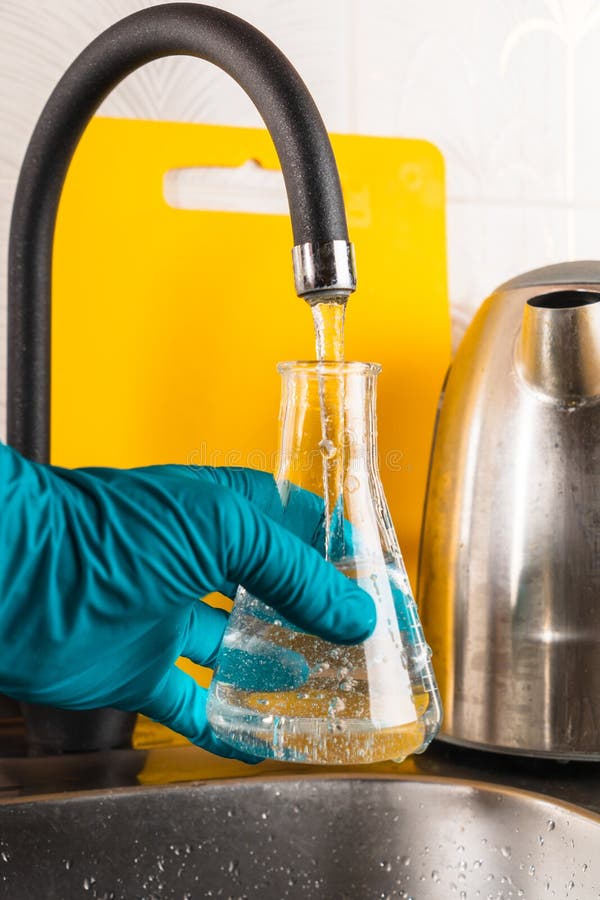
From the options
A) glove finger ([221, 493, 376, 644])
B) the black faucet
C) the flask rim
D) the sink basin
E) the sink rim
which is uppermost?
the black faucet

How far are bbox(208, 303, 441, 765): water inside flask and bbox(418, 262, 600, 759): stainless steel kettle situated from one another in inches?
7.3

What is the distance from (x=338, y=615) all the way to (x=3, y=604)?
4.5 inches

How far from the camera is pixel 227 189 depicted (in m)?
0.71

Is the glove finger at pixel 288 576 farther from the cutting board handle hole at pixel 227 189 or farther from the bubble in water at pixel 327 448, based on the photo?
the cutting board handle hole at pixel 227 189

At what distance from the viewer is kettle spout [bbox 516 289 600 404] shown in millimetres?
548

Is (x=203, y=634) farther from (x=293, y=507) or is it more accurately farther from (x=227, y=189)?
(x=227, y=189)

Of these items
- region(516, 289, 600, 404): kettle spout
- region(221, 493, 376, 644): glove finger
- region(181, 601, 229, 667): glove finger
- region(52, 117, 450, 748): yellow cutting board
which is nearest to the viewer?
region(221, 493, 376, 644): glove finger

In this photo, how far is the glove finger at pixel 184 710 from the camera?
413mm

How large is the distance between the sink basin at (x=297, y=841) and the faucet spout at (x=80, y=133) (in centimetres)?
20

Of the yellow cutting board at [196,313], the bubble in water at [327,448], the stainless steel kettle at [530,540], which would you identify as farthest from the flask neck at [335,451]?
the yellow cutting board at [196,313]

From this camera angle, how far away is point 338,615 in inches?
12.9

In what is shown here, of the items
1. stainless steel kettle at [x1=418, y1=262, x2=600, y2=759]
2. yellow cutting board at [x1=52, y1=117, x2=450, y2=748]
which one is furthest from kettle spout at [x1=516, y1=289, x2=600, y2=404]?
yellow cutting board at [x1=52, y1=117, x2=450, y2=748]

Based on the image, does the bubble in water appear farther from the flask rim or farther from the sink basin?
the sink basin

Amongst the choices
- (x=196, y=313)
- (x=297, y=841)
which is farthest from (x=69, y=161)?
(x=297, y=841)
